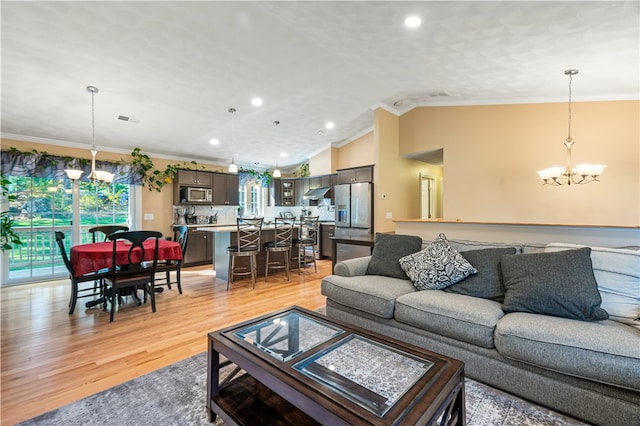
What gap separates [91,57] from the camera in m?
2.92

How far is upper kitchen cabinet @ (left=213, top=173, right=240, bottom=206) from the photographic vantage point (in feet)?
21.9

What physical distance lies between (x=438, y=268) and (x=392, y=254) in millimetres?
592

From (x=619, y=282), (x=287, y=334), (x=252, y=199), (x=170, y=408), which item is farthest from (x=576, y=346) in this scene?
(x=252, y=199)

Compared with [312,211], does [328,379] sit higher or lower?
lower

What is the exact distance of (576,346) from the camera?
155cm

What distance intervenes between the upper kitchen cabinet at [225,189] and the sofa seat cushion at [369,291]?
465cm

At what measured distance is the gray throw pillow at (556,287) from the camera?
1832 millimetres

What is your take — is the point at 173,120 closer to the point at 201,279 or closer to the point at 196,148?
the point at 196,148

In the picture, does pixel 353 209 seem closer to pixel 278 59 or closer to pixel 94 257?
pixel 278 59

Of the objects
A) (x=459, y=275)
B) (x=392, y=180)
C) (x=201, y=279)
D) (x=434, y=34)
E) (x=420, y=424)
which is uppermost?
(x=434, y=34)

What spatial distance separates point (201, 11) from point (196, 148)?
384 centimetres

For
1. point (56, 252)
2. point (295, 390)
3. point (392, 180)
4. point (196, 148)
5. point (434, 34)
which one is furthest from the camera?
point (196, 148)

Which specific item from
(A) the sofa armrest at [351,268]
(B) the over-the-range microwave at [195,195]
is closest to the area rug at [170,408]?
(A) the sofa armrest at [351,268]

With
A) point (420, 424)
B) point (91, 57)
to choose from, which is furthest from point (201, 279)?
point (420, 424)
